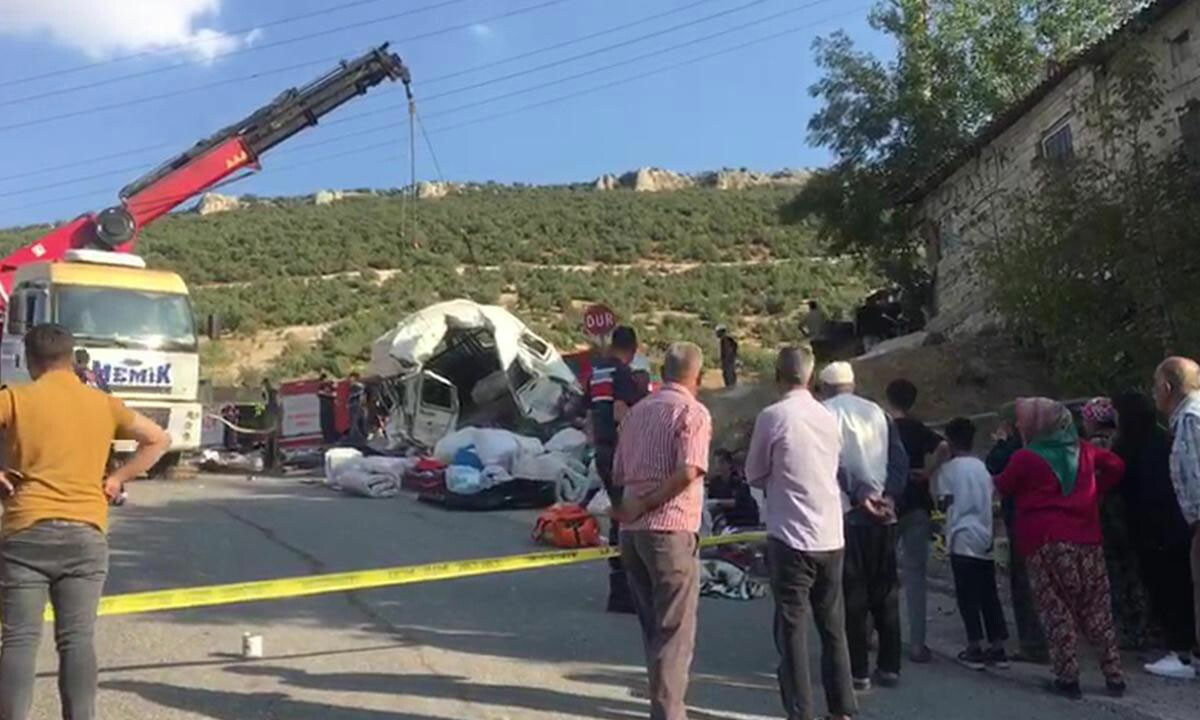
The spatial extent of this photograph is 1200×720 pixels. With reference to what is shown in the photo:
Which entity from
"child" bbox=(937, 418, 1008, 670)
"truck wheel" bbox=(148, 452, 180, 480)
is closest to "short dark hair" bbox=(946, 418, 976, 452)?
"child" bbox=(937, 418, 1008, 670)

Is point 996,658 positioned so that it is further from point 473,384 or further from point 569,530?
point 473,384

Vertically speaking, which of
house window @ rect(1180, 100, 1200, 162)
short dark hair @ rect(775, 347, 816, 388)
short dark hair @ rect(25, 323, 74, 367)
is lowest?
short dark hair @ rect(775, 347, 816, 388)

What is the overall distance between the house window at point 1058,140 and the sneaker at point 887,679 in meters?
14.0

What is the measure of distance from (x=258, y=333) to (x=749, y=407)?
26.4 m

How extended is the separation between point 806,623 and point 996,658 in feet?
6.71

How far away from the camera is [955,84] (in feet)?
88.2

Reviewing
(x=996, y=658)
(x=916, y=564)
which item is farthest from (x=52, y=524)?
(x=996, y=658)

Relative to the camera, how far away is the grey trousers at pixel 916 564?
23.0 ft

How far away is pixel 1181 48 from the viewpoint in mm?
15445

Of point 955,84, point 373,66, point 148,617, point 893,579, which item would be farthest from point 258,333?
point 893,579

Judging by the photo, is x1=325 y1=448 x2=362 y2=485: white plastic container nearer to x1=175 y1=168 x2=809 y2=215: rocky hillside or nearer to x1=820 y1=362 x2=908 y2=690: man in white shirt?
x1=820 y1=362 x2=908 y2=690: man in white shirt

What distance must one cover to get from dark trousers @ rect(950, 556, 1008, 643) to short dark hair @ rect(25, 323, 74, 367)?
503 cm

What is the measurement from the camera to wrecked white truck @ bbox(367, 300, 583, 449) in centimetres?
1984

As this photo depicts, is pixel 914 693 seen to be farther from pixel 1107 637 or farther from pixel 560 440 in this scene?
pixel 560 440
